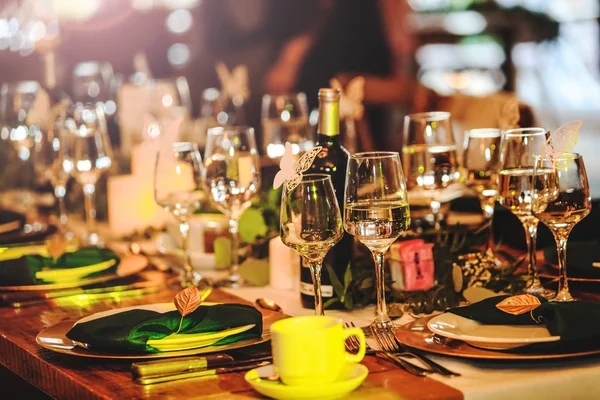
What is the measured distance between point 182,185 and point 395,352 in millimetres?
699

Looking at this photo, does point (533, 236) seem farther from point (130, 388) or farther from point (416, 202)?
point (130, 388)

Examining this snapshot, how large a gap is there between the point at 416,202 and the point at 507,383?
1.03m

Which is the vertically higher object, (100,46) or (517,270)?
(100,46)

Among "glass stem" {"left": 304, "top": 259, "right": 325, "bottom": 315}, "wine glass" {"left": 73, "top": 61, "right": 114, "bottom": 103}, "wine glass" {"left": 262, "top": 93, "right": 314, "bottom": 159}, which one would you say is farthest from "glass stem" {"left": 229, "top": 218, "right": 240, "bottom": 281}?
"wine glass" {"left": 73, "top": 61, "right": 114, "bottom": 103}

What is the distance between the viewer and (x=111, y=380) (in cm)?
117

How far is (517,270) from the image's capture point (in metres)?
1.62

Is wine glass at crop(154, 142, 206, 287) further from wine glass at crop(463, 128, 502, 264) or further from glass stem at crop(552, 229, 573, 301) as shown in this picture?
glass stem at crop(552, 229, 573, 301)

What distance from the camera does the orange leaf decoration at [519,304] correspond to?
1.22 metres

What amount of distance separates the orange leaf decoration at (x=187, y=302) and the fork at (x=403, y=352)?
259mm

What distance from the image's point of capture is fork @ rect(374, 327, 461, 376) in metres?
1.12

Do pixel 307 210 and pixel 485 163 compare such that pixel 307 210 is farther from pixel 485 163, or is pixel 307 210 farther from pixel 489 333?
pixel 485 163

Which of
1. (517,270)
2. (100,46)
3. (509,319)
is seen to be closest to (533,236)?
(517,270)

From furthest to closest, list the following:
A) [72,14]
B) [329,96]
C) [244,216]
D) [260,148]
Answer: [72,14]
[260,148]
[244,216]
[329,96]

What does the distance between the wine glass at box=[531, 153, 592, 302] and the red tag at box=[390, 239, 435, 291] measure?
215 millimetres
